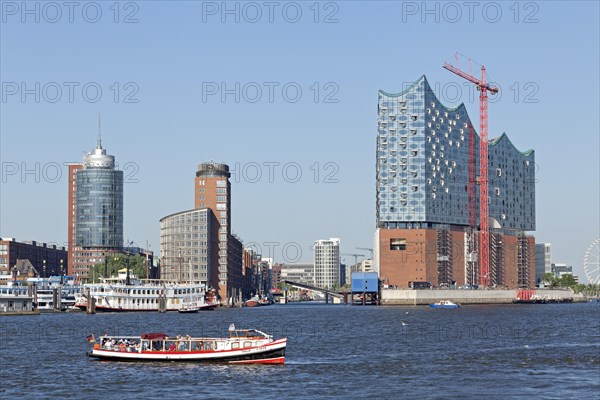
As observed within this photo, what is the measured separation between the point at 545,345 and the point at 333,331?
155ft

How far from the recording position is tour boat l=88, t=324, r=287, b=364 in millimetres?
110875

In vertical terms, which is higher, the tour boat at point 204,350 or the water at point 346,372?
the tour boat at point 204,350

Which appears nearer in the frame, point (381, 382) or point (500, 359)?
point (381, 382)

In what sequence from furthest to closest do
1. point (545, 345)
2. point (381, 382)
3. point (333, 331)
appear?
point (333, 331) < point (545, 345) < point (381, 382)

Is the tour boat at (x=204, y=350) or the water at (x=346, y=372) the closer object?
the water at (x=346, y=372)

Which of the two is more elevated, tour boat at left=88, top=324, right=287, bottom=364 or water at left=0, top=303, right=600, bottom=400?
tour boat at left=88, top=324, right=287, bottom=364

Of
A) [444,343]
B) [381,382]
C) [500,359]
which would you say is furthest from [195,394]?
[444,343]

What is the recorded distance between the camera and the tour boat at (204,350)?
364 feet

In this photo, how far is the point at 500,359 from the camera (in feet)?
385

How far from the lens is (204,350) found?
4407 inches

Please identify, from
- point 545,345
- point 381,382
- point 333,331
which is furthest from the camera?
point 333,331

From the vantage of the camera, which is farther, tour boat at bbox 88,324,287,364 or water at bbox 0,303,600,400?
tour boat at bbox 88,324,287,364

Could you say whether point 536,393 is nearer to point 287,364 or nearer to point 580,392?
point 580,392

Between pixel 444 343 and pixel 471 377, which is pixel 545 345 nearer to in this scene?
pixel 444 343
